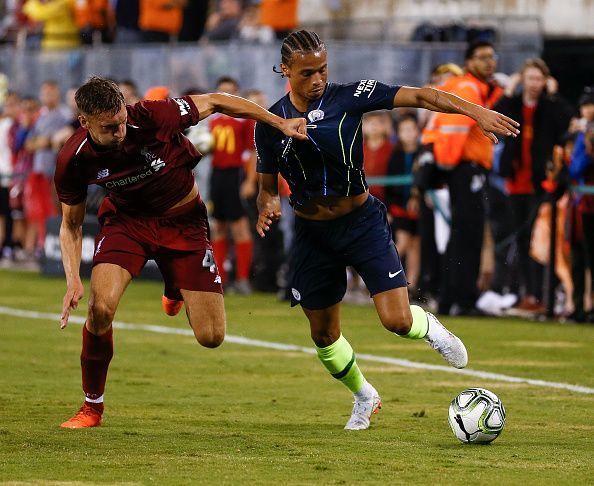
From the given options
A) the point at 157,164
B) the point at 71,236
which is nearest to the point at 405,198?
the point at 157,164

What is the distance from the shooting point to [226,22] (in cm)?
2236

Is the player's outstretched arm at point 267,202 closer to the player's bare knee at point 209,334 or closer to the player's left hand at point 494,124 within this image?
the player's bare knee at point 209,334

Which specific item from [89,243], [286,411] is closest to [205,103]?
[286,411]

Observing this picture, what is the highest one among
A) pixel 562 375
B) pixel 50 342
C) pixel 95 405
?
pixel 95 405

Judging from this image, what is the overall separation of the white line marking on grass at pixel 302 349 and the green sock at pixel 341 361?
2.28 meters

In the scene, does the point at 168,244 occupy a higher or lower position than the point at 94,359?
higher

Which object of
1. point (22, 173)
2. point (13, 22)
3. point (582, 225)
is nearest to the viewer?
point (582, 225)

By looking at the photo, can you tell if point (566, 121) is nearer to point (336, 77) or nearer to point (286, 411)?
point (336, 77)

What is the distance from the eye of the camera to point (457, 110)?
8445 mm

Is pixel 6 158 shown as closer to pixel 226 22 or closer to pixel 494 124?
pixel 226 22

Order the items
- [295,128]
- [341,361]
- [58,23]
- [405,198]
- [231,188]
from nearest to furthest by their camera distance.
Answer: [295,128]
[341,361]
[405,198]
[231,188]
[58,23]

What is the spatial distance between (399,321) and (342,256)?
0.56 metres

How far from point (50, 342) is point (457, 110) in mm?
6500

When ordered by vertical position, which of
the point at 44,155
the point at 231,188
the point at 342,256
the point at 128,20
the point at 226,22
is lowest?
the point at 44,155
